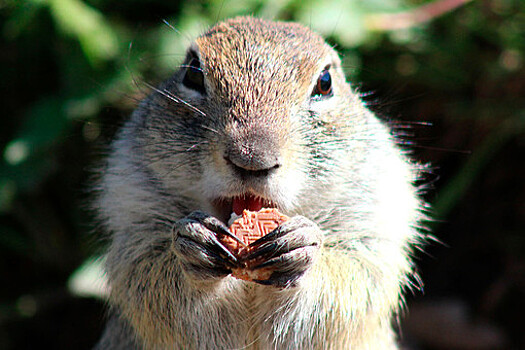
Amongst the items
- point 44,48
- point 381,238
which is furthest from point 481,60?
point 44,48

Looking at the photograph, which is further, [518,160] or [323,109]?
[518,160]

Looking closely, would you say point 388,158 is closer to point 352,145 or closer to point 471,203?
point 352,145

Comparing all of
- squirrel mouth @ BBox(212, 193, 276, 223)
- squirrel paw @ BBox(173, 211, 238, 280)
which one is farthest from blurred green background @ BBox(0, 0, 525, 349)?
squirrel paw @ BBox(173, 211, 238, 280)

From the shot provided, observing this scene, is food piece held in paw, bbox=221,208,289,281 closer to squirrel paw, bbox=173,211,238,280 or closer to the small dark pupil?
squirrel paw, bbox=173,211,238,280

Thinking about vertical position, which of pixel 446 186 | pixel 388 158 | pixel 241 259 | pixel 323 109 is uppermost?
pixel 323 109

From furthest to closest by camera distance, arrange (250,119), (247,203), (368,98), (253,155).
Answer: (368,98), (247,203), (250,119), (253,155)

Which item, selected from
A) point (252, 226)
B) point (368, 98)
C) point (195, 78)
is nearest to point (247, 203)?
point (252, 226)

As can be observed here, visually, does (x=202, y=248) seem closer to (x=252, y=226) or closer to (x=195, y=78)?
(x=252, y=226)
